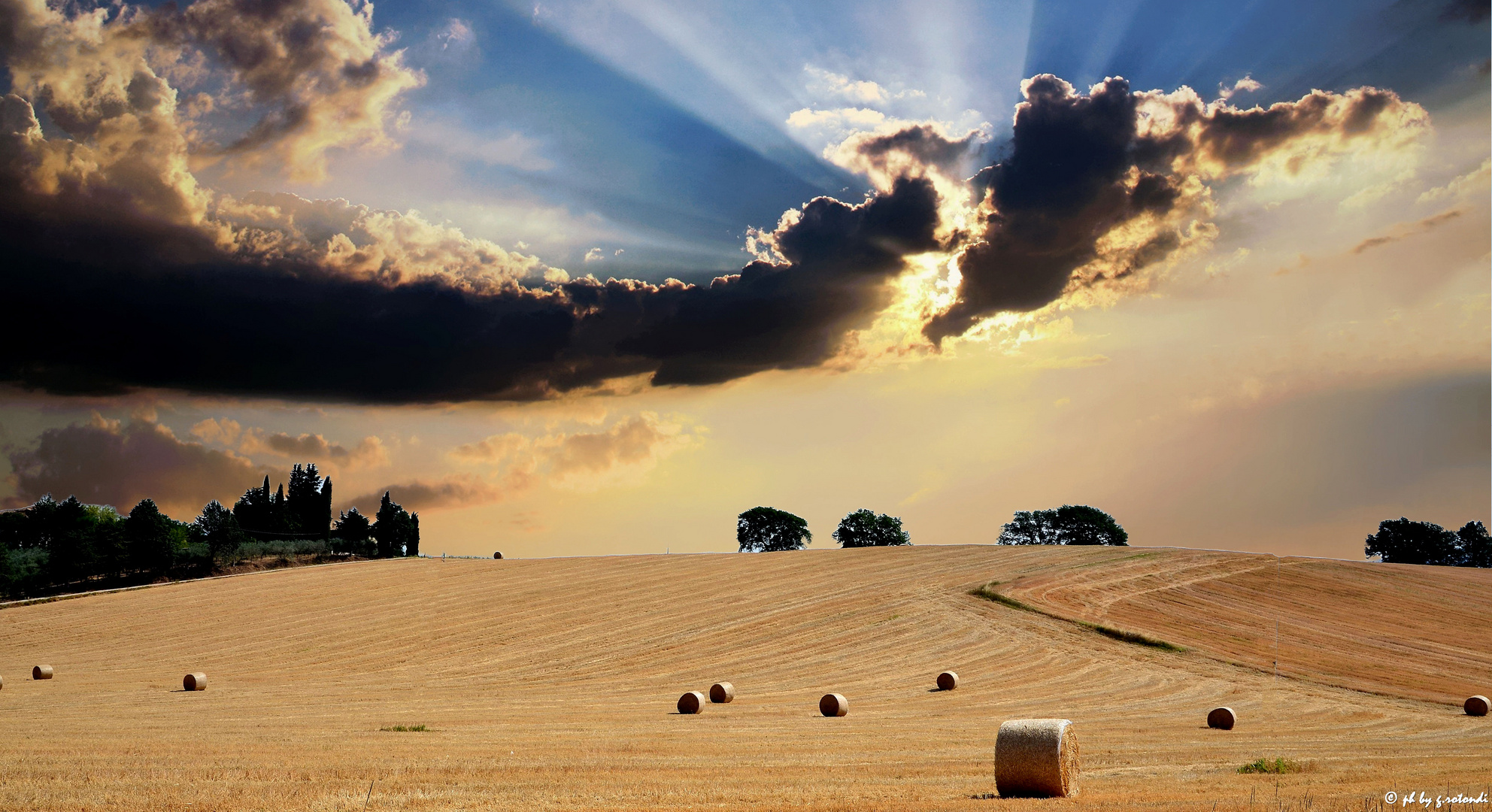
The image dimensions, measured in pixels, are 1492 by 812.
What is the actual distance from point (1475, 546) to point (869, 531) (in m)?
71.0

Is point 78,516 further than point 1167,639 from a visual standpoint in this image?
Yes

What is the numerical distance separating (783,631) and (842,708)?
52.8ft

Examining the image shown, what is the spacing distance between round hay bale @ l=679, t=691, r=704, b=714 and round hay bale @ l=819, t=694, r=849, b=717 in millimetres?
3467

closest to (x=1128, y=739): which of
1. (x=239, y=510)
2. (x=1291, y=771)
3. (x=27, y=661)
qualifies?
(x=1291, y=771)

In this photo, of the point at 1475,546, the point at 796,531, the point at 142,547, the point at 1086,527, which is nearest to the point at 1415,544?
the point at 1475,546

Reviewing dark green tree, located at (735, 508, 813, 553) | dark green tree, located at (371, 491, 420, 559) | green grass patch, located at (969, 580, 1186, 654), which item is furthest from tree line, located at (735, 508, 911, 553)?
green grass patch, located at (969, 580, 1186, 654)

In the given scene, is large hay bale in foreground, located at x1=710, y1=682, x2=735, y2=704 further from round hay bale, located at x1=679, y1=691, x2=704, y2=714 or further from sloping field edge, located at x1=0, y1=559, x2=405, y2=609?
sloping field edge, located at x1=0, y1=559, x2=405, y2=609

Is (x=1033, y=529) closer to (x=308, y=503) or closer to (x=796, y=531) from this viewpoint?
(x=796, y=531)

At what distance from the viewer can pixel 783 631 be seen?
43.3 metres

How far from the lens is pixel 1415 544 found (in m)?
111

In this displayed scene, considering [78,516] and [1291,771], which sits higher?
[78,516]

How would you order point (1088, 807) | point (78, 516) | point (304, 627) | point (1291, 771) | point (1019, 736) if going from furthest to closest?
point (78, 516) < point (304, 627) < point (1291, 771) < point (1019, 736) < point (1088, 807)

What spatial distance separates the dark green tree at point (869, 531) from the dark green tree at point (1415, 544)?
57.1 m

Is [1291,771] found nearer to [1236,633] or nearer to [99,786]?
[99,786]
